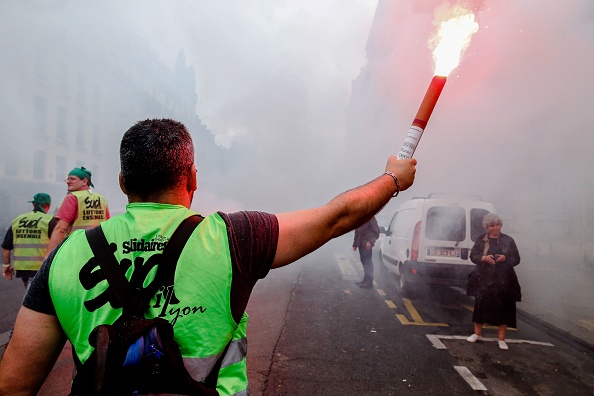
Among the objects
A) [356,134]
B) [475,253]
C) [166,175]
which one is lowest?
[475,253]

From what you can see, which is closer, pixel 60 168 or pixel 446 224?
pixel 446 224

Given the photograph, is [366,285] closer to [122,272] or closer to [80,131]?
[122,272]

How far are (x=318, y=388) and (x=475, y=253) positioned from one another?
261 centimetres

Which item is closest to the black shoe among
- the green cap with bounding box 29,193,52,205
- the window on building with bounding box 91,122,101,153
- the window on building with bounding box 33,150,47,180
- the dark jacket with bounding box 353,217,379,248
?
the dark jacket with bounding box 353,217,379,248

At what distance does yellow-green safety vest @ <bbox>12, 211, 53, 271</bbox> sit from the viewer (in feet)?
12.4

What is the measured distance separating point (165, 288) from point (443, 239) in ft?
18.3

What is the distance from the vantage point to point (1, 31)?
9.23 metres

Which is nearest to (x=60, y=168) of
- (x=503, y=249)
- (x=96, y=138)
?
(x=96, y=138)

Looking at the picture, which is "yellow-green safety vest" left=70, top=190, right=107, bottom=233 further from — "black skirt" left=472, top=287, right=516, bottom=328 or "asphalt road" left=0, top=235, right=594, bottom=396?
"black skirt" left=472, top=287, right=516, bottom=328

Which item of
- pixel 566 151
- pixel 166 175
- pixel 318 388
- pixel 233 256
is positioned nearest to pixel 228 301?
pixel 233 256

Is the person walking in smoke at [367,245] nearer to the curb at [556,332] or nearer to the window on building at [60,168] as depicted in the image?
the curb at [556,332]

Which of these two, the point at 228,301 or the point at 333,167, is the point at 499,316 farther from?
the point at 333,167

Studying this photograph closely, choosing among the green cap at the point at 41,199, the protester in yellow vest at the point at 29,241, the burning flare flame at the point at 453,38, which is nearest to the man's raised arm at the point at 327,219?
the burning flare flame at the point at 453,38

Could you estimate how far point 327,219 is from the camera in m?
1.09
